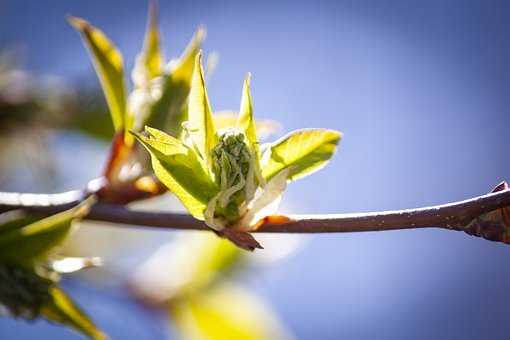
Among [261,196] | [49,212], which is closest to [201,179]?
[261,196]

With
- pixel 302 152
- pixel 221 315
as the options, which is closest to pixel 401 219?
pixel 302 152

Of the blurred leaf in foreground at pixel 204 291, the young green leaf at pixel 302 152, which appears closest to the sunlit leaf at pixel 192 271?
the blurred leaf in foreground at pixel 204 291

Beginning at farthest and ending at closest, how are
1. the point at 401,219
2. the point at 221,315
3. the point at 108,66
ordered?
the point at 221,315 → the point at 108,66 → the point at 401,219

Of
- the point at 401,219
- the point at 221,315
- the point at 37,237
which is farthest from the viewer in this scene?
the point at 221,315

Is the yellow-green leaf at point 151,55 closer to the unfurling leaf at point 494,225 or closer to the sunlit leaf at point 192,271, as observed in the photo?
the unfurling leaf at point 494,225

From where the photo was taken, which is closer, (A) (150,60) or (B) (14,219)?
(B) (14,219)

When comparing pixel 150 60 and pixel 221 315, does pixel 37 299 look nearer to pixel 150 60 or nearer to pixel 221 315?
pixel 150 60
